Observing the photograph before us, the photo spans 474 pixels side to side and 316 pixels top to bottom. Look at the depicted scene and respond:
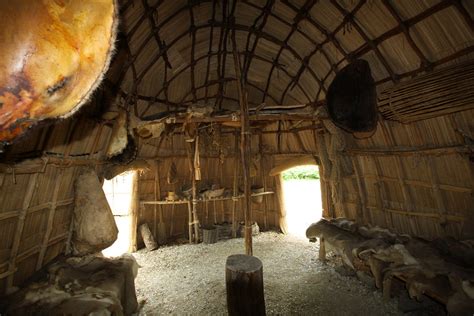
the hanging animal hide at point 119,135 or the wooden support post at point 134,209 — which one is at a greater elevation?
the hanging animal hide at point 119,135

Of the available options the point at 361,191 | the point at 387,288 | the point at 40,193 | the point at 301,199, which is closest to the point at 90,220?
the point at 40,193

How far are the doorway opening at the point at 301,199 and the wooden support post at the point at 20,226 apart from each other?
799 cm

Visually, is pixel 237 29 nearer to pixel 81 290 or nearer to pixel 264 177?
pixel 264 177

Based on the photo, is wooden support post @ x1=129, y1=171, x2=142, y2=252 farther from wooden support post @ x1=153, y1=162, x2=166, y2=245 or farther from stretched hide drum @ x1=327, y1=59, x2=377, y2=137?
stretched hide drum @ x1=327, y1=59, x2=377, y2=137

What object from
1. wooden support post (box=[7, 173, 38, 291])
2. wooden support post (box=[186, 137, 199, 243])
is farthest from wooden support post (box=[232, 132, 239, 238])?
wooden support post (box=[7, 173, 38, 291])

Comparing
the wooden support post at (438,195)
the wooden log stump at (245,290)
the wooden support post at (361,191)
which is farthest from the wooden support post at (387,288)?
the wooden log stump at (245,290)

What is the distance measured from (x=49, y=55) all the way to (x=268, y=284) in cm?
643

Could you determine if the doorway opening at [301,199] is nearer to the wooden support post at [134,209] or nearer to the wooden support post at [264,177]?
the wooden support post at [264,177]

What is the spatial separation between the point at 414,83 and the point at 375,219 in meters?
3.96

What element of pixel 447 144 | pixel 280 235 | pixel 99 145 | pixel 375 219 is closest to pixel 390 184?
pixel 375 219

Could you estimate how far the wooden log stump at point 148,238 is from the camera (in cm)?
894

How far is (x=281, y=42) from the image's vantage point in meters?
6.64

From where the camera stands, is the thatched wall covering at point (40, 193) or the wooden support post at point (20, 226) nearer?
the thatched wall covering at point (40, 193)

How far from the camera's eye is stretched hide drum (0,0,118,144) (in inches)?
38.3
